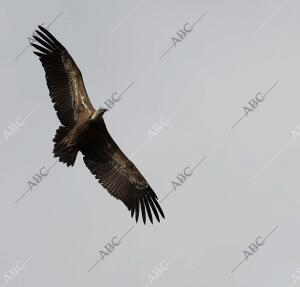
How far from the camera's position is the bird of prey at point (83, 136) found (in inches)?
968

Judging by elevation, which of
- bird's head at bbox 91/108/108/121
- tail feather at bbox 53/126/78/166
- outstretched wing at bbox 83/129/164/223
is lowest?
tail feather at bbox 53/126/78/166

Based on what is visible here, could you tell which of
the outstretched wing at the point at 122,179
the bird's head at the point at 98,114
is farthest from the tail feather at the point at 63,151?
the outstretched wing at the point at 122,179

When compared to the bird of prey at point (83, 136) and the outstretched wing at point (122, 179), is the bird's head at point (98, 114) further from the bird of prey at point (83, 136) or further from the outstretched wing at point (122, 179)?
the outstretched wing at point (122, 179)

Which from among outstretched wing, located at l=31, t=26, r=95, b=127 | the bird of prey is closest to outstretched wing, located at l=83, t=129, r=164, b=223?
the bird of prey

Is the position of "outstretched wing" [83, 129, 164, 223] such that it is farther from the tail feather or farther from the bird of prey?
the tail feather

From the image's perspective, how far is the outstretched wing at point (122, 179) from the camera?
2620cm

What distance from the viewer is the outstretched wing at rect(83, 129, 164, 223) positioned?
86.0 feet

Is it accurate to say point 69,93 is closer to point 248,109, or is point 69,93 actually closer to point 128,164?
point 128,164

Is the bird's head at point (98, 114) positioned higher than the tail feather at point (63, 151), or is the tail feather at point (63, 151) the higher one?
the bird's head at point (98, 114)

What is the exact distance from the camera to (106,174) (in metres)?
26.5

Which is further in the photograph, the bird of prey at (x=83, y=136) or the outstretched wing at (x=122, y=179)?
the outstretched wing at (x=122, y=179)

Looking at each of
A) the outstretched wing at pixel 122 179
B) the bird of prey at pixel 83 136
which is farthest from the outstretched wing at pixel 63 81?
the outstretched wing at pixel 122 179

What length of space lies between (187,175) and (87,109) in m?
6.45

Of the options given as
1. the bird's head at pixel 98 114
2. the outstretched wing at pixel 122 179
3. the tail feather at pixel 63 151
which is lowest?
the tail feather at pixel 63 151
